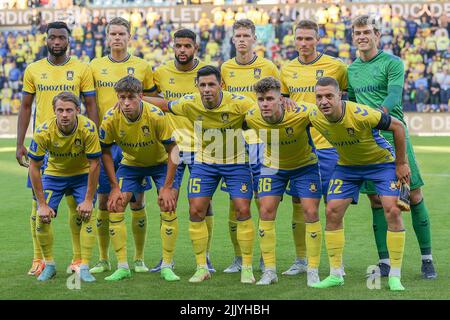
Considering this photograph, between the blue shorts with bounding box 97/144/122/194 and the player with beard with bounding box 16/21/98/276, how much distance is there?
0.34 m

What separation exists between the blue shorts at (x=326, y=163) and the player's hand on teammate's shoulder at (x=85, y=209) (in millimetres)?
2120

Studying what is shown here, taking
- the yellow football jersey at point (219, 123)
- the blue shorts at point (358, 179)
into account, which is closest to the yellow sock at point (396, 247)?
the blue shorts at point (358, 179)

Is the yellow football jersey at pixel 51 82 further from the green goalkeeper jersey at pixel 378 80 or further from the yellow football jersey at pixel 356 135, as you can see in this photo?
the green goalkeeper jersey at pixel 378 80

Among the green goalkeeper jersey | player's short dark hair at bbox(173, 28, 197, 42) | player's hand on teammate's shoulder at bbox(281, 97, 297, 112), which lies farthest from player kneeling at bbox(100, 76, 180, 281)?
the green goalkeeper jersey

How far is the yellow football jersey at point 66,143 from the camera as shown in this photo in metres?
7.82

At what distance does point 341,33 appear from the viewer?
31266 mm

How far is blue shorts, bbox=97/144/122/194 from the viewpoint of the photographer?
848 centimetres

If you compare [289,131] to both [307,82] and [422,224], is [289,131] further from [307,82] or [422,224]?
[422,224]

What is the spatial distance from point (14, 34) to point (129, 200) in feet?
87.7

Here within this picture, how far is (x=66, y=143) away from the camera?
7867 mm

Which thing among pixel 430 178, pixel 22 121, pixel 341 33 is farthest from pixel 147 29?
pixel 22 121

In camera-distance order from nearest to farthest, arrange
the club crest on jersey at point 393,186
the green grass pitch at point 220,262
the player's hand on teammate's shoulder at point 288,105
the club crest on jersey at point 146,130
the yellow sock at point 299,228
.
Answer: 1. the green grass pitch at point 220,262
2. the club crest on jersey at point 393,186
3. the player's hand on teammate's shoulder at point 288,105
4. the club crest on jersey at point 146,130
5. the yellow sock at point 299,228

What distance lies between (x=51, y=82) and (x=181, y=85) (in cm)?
123
